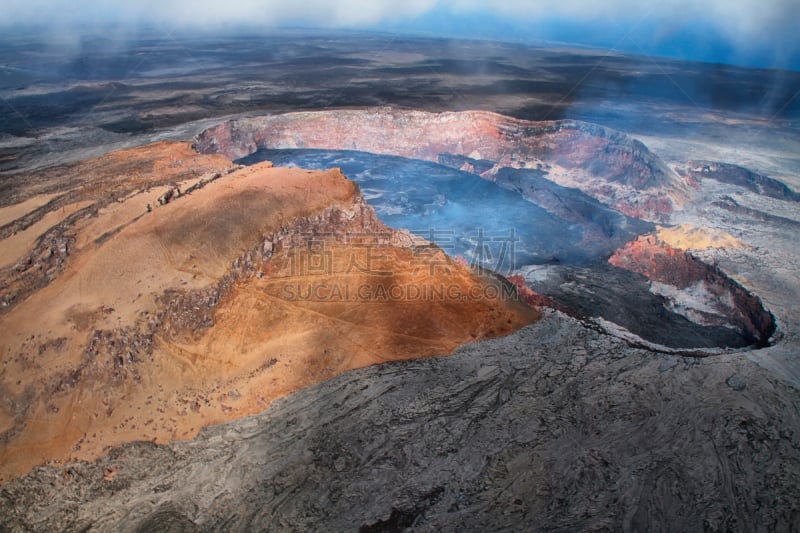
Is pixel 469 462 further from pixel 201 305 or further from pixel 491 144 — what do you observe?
pixel 491 144

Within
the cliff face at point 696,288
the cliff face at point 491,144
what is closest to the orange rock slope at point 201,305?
the cliff face at point 696,288

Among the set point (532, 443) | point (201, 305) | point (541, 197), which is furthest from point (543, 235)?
point (201, 305)

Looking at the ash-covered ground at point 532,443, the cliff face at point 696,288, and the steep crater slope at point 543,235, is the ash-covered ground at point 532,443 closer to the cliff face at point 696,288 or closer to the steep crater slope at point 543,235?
the cliff face at point 696,288

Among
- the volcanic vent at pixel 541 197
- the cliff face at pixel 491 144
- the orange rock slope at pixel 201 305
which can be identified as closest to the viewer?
the orange rock slope at pixel 201 305

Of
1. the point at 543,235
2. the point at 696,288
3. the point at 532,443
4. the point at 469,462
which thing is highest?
the point at 696,288

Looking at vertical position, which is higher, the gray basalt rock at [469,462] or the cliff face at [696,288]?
the cliff face at [696,288]

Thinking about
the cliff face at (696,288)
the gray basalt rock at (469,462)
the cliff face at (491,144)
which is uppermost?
the cliff face at (491,144)

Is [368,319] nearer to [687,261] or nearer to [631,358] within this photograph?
[631,358]
